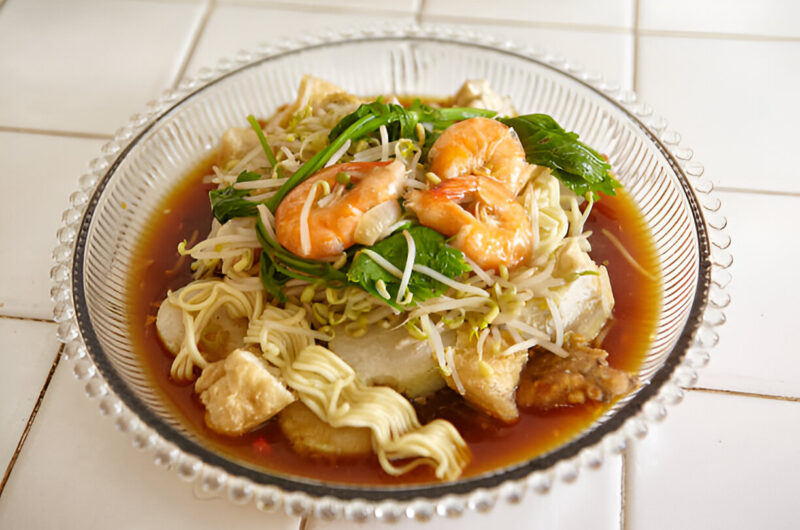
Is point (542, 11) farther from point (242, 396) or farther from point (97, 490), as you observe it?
point (97, 490)

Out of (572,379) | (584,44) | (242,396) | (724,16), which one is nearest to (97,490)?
(242,396)

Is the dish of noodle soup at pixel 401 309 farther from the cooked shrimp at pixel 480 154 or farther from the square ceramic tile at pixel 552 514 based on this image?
the square ceramic tile at pixel 552 514

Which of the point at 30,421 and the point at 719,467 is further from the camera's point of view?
the point at 30,421

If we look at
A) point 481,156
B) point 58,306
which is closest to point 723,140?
point 481,156

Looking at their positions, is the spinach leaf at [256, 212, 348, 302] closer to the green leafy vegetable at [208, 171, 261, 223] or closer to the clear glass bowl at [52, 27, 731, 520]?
the green leafy vegetable at [208, 171, 261, 223]

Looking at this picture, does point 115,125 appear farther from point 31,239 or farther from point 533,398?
point 533,398

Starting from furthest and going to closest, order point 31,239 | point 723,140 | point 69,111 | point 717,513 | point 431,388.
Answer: point 69,111, point 723,140, point 31,239, point 431,388, point 717,513
